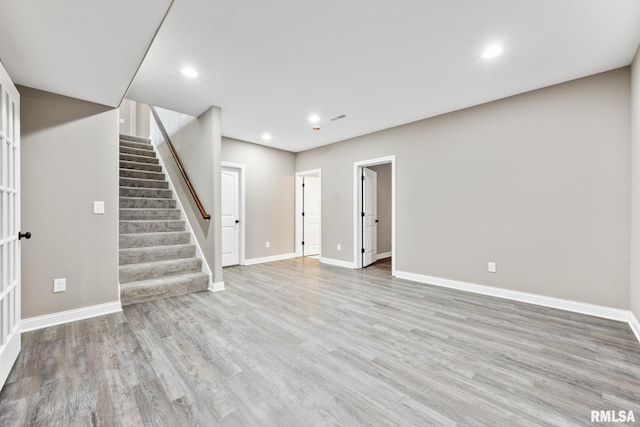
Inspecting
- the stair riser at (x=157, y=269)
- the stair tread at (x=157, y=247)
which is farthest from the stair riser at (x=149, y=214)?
the stair riser at (x=157, y=269)

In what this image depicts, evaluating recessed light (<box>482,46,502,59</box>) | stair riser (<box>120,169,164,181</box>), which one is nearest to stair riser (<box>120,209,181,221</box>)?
stair riser (<box>120,169,164,181</box>)

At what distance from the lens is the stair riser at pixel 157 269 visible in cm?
344

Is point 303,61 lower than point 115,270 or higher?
higher

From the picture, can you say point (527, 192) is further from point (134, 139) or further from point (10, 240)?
point (134, 139)

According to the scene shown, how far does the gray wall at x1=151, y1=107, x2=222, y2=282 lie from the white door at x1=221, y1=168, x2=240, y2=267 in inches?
33.4

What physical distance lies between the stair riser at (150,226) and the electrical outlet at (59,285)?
1.29m

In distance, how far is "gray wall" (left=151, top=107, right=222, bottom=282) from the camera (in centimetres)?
379

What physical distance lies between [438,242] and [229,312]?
3.08 meters

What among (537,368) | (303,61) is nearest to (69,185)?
(303,61)

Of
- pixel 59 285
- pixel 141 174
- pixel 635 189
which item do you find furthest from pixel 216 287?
pixel 635 189

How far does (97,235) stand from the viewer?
290 centimetres

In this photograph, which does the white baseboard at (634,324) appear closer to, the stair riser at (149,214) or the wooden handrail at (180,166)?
the wooden handrail at (180,166)

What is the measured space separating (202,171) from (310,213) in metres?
3.11

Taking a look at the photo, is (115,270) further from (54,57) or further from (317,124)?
(317,124)
